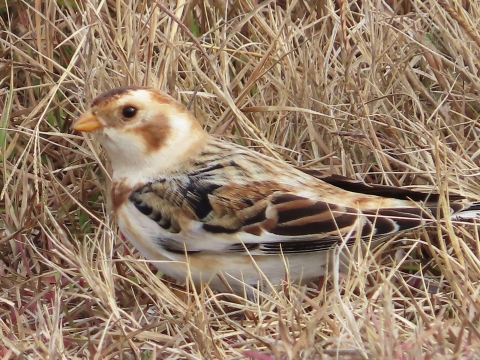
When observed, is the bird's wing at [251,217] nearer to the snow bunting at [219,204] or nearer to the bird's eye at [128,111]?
the snow bunting at [219,204]

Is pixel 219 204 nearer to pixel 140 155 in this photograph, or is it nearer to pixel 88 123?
pixel 140 155

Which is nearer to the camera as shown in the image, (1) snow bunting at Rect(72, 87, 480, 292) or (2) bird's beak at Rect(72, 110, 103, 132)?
(1) snow bunting at Rect(72, 87, 480, 292)

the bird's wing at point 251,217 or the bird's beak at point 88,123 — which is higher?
the bird's beak at point 88,123

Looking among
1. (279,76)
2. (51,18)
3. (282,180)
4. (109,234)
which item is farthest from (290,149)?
(51,18)

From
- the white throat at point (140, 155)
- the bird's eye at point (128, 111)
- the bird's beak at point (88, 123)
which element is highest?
the bird's eye at point (128, 111)

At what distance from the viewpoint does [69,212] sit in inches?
119

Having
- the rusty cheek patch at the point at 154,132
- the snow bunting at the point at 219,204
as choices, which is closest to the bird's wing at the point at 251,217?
the snow bunting at the point at 219,204

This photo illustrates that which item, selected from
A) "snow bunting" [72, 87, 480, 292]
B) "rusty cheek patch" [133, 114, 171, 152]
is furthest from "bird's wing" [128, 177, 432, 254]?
"rusty cheek patch" [133, 114, 171, 152]

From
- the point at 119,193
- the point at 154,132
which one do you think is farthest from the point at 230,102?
the point at 119,193

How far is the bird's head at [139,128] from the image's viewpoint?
8.46ft

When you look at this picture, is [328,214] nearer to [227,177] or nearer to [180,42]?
[227,177]

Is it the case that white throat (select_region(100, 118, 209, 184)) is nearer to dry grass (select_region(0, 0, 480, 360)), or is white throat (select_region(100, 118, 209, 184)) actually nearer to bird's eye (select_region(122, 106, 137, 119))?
bird's eye (select_region(122, 106, 137, 119))

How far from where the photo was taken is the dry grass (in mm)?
2654

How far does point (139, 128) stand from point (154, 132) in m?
0.05
